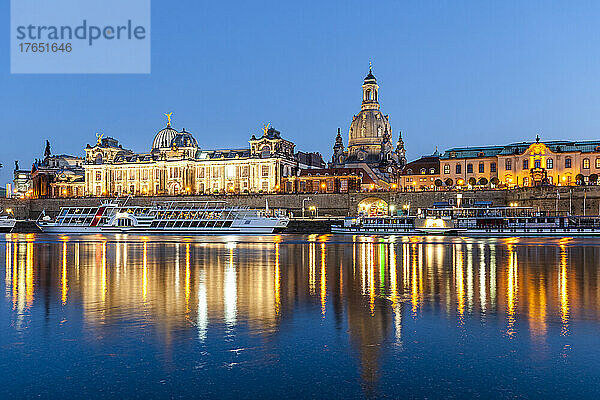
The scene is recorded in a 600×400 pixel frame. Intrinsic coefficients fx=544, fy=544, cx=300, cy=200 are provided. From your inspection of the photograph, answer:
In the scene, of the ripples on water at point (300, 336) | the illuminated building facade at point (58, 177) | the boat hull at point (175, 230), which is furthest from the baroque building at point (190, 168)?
the ripples on water at point (300, 336)

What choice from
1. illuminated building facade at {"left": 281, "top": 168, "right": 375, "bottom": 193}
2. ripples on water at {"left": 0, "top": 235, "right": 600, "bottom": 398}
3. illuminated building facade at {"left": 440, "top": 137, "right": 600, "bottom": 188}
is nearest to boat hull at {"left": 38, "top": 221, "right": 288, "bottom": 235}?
illuminated building facade at {"left": 281, "top": 168, "right": 375, "bottom": 193}

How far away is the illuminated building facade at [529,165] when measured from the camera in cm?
10256

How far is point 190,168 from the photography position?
139 meters

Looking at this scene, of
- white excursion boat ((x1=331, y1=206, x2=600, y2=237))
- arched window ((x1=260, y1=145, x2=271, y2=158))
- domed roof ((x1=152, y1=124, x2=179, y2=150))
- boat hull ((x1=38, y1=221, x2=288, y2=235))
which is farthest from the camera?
domed roof ((x1=152, y1=124, x2=179, y2=150))

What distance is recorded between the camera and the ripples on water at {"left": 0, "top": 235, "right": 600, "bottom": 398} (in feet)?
26.7

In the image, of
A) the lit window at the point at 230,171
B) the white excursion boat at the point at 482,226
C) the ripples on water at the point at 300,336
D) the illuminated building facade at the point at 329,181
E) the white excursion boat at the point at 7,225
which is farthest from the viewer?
the lit window at the point at 230,171

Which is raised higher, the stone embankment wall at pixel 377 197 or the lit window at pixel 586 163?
the lit window at pixel 586 163

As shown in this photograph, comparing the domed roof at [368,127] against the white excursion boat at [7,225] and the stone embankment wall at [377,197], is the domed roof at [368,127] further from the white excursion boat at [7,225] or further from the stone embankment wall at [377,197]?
the white excursion boat at [7,225]

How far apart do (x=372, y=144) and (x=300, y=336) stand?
152009 mm

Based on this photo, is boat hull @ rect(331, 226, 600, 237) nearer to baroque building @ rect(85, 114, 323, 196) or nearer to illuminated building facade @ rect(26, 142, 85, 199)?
baroque building @ rect(85, 114, 323, 196)

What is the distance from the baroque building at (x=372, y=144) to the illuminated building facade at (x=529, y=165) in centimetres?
3574

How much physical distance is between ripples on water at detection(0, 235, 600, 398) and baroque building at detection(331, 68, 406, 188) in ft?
427

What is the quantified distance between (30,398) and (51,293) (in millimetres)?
10135

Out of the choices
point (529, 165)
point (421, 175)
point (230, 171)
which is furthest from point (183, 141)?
point (529, 165)
